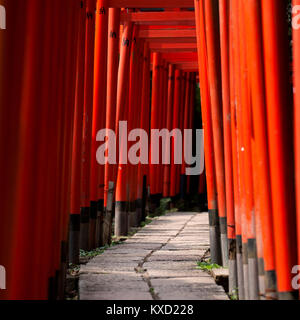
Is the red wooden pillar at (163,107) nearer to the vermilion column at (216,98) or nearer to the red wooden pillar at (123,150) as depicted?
the red wooden pillar at (123,150)

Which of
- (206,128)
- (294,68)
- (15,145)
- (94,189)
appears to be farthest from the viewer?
(94,189)

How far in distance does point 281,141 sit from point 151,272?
2.92 meters

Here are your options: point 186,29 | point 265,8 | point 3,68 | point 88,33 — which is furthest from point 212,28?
point 186,29

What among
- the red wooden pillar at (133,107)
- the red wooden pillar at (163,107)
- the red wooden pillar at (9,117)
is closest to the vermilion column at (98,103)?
the red wooden pillar at (133,107)

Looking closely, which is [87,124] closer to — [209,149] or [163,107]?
[209,149]

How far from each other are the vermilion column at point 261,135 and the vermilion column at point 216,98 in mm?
2175

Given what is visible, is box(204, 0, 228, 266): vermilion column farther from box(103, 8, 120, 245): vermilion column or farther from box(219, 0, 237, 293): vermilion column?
box(103, 8, 120, 245): vermilion column

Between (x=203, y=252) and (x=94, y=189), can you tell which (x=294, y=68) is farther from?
(x=94, y=189)

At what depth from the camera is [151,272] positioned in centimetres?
515

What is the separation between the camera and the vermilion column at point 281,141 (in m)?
2.56

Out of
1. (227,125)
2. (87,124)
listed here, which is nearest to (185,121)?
(87,124)

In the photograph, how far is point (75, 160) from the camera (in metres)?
5.96

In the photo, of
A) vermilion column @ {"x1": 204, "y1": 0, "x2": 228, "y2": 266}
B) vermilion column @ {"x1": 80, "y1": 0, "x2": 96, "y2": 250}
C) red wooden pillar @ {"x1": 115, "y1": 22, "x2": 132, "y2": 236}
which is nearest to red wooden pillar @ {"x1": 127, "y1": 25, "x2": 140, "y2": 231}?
red wooden pillar @ {"x1": 115, "y1": 22, "x2": 132, "y2": 236}

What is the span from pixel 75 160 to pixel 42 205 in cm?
276
